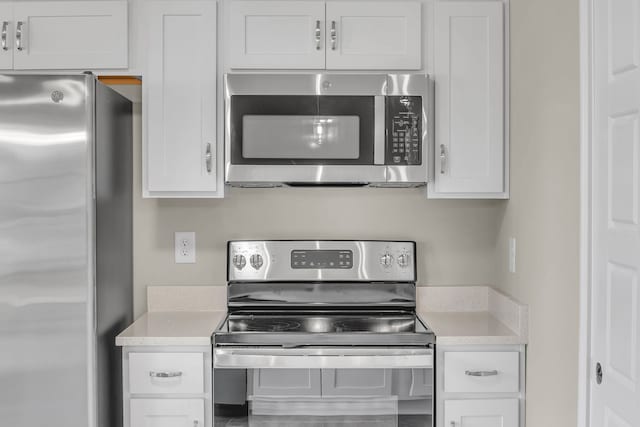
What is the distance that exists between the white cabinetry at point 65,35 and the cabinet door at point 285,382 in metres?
1.27

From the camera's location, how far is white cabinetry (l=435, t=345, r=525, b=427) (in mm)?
2090

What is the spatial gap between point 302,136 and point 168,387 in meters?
1.02

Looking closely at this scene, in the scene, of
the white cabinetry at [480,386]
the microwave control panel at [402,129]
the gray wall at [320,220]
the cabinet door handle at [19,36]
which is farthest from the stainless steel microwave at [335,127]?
the cabinet door handle at [19,36]

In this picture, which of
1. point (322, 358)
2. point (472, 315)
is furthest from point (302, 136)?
point (472, 315)

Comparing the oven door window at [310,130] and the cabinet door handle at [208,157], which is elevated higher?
the oven door window at [310,130]

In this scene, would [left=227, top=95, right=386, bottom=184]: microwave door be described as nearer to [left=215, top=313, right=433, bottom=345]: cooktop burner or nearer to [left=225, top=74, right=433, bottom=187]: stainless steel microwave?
[left=225, top=74, right=433, bottom=187]: stainless steel microwave

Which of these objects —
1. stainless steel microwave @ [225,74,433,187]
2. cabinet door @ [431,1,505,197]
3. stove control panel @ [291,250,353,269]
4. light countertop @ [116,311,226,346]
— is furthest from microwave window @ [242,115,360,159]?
light countertop @ [116,311,226,346]

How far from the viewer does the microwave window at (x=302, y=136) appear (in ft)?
7.38

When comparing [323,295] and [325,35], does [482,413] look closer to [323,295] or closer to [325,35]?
[323,295]

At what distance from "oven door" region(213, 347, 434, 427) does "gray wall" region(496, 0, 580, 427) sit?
0.40 metres

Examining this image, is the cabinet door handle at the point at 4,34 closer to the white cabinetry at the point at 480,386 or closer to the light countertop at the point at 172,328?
the light countertop at the point at 172,328

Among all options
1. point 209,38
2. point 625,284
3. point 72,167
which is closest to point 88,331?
point 72,167

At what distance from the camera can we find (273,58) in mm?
2285

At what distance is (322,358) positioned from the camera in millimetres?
2068
